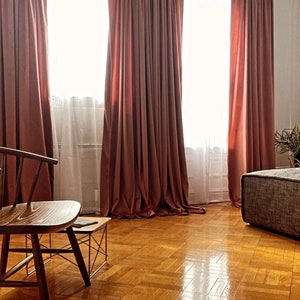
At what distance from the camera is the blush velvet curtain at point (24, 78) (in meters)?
3.18

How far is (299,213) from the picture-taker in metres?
2.70

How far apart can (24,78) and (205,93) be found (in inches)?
67.1

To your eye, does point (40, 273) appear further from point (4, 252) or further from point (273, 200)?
point (273, 200)

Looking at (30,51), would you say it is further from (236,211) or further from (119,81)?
(236,211)

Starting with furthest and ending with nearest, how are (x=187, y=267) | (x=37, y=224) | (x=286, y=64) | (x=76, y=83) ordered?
1. (x=286, y=64)
2. (x=76, y=83)
3. (x=187, y=267)
4. (x=37, y=224)

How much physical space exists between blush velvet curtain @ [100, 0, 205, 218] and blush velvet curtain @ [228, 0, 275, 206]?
610 mm

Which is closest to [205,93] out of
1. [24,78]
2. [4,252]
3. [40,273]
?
[24,78]

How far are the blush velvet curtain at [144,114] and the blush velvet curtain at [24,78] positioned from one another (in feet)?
1.74

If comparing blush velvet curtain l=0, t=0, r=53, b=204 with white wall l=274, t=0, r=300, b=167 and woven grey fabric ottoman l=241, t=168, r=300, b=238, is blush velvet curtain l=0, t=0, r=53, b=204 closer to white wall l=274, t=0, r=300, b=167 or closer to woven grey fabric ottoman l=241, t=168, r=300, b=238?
woven grey fabric ottoman l=241, t=168, r=300, b=238

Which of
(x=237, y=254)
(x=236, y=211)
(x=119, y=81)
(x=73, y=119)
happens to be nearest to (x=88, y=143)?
(x=73, y=119)

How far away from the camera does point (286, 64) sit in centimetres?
451


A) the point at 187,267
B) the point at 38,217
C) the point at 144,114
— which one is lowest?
the point at 187,267

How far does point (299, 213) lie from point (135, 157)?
148 cm

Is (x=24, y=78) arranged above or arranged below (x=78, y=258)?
above
